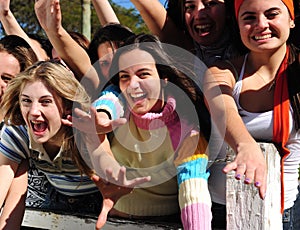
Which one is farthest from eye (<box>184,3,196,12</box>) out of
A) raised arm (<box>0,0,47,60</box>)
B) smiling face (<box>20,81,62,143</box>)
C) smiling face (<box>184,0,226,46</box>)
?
raised arm (<box>0,0,47,60</box>)

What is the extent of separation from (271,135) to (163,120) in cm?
38

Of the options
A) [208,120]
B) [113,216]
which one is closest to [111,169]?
[113,216]

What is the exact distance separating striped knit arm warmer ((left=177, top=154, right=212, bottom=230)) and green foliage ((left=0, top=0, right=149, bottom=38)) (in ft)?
55.1

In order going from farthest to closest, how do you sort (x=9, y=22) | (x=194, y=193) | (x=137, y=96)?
(x=9, y=22) → (x=137, y=96) → (x=194, y=193)

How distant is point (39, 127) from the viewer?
6.91 feet

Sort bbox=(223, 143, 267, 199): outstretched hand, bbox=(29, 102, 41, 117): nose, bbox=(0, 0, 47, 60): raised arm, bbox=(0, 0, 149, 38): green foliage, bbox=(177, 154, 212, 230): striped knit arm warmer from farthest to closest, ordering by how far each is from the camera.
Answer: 1. bbox=(0, 0, 149, 38): green foliage
2. bbox=(0, 0, 47, 60): raised arm
3. bbox=(29, 102, 41, 117): nose
4. bbox=(177, 154, 212, 230): striped knit arm warmer
5. bbox=(223, 143, 267, 199): outstretched hand

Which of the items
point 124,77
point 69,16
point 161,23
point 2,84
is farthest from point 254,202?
point 69,16

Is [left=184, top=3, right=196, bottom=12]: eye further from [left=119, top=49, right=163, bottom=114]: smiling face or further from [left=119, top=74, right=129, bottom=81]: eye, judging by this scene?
[left=119, top=74, right=129, bottom=81]: eye

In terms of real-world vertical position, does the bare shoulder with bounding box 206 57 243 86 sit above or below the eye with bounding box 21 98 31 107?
above

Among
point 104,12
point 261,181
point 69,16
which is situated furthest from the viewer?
point 69,16

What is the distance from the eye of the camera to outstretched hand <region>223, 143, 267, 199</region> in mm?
1472

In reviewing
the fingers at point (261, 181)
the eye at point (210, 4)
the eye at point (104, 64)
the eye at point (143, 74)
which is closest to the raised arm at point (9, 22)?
the eye at point (104, 64)

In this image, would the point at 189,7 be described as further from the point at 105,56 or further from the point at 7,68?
the point at 7,68

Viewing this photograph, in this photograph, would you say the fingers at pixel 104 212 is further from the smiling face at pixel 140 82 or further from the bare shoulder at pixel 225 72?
the bare shoulder at pixel 225 72
